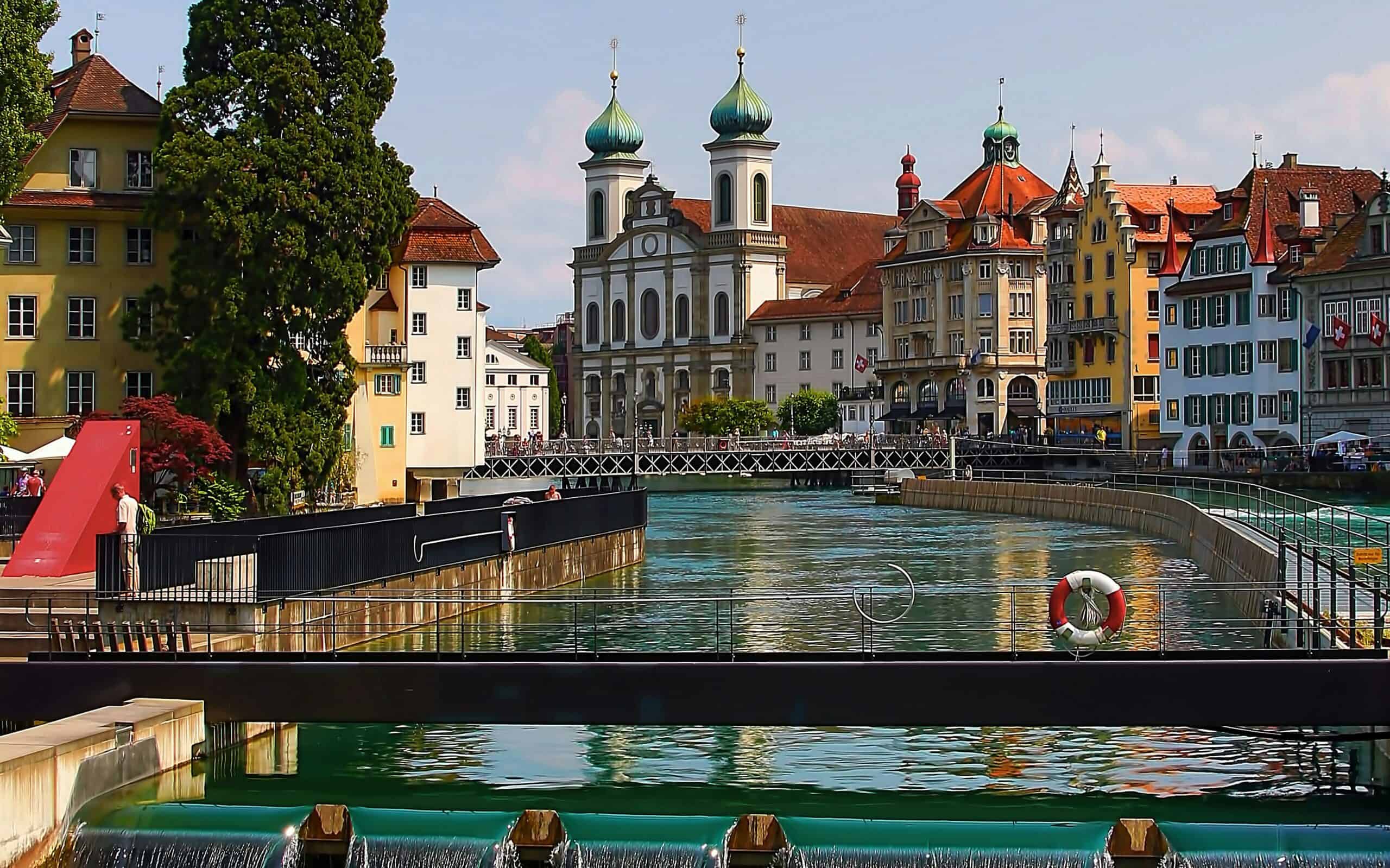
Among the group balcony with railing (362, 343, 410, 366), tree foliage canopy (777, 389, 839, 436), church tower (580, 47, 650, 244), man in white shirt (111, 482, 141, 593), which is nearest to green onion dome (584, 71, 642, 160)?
church tower (580, 47, 650, 244)

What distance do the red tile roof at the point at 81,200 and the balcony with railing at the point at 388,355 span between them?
19.3 m

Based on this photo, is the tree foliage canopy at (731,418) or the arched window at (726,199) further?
the arched window at (726,199)

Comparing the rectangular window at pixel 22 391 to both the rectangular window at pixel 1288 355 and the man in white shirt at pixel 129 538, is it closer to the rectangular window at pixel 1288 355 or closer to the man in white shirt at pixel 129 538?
the man in white shirt at pixel 129 538

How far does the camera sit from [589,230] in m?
196

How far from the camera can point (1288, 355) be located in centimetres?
9906

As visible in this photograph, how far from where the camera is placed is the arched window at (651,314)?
186125mm

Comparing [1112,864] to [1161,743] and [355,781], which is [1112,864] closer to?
[1161,743]

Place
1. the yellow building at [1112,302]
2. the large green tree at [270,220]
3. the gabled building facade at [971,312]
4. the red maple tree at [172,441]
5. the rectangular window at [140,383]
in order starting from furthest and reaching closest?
the gabled building facade at [971,312], the yellow building at [1112,302], the rectangular window at [140,383], the large green tree at [270,220], the red maple tree at [172,441]

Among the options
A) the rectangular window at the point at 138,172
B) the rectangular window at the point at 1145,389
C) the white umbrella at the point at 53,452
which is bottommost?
the white umbrella at the point at 53,452

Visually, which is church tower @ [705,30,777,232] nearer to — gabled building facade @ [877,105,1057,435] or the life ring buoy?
gabled building facade @ [877,105,1057,435]

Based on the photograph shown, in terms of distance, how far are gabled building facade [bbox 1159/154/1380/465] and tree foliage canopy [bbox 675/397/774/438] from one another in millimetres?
59565

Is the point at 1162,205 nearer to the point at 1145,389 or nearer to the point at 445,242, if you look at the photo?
the point at 1145,389

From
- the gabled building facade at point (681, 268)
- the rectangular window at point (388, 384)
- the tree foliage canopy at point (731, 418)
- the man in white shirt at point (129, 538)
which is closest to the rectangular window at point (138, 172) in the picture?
the rectangular window at point (388, 384)

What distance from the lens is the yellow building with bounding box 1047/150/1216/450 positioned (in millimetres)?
123125
